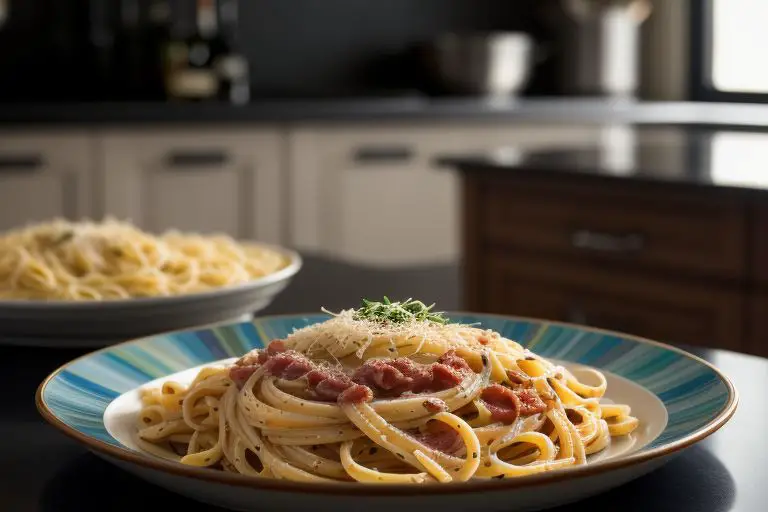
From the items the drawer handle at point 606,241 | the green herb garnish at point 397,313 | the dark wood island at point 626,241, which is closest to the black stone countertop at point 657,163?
the dark wood island at point 626,241

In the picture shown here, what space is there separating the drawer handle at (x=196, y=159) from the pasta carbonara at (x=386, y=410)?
10.1 feet

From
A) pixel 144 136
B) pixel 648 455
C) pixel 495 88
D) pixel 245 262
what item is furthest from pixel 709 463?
pixel 495 88

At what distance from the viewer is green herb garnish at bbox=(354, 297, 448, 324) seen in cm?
83

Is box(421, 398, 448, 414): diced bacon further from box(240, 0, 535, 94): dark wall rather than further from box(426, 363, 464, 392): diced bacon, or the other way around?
box(240, 0, 535, 94): dark wall

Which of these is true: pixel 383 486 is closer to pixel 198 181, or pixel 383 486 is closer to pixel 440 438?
pixel 440 438

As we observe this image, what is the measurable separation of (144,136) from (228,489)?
3.33 meters

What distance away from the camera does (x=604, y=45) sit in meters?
4.81

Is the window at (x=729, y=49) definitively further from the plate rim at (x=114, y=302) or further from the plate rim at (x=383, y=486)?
the plate rim at (x=383, y=486)

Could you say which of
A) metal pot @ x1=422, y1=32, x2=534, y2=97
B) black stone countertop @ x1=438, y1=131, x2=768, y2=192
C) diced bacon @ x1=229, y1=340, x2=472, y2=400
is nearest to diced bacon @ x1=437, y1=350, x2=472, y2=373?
diced bacon @ x1=229, y1=340, x2=472, y2=400

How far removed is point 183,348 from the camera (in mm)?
989

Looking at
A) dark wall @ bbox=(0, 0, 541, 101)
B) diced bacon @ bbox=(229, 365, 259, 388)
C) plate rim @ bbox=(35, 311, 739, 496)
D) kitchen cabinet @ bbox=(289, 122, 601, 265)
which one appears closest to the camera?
plate rim @ bbox=(35, 311, 739, 496)

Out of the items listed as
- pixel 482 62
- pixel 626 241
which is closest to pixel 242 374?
pixel 626 241

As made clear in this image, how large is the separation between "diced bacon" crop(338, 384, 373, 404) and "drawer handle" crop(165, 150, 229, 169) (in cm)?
321

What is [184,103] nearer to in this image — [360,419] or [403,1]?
[403,1]
